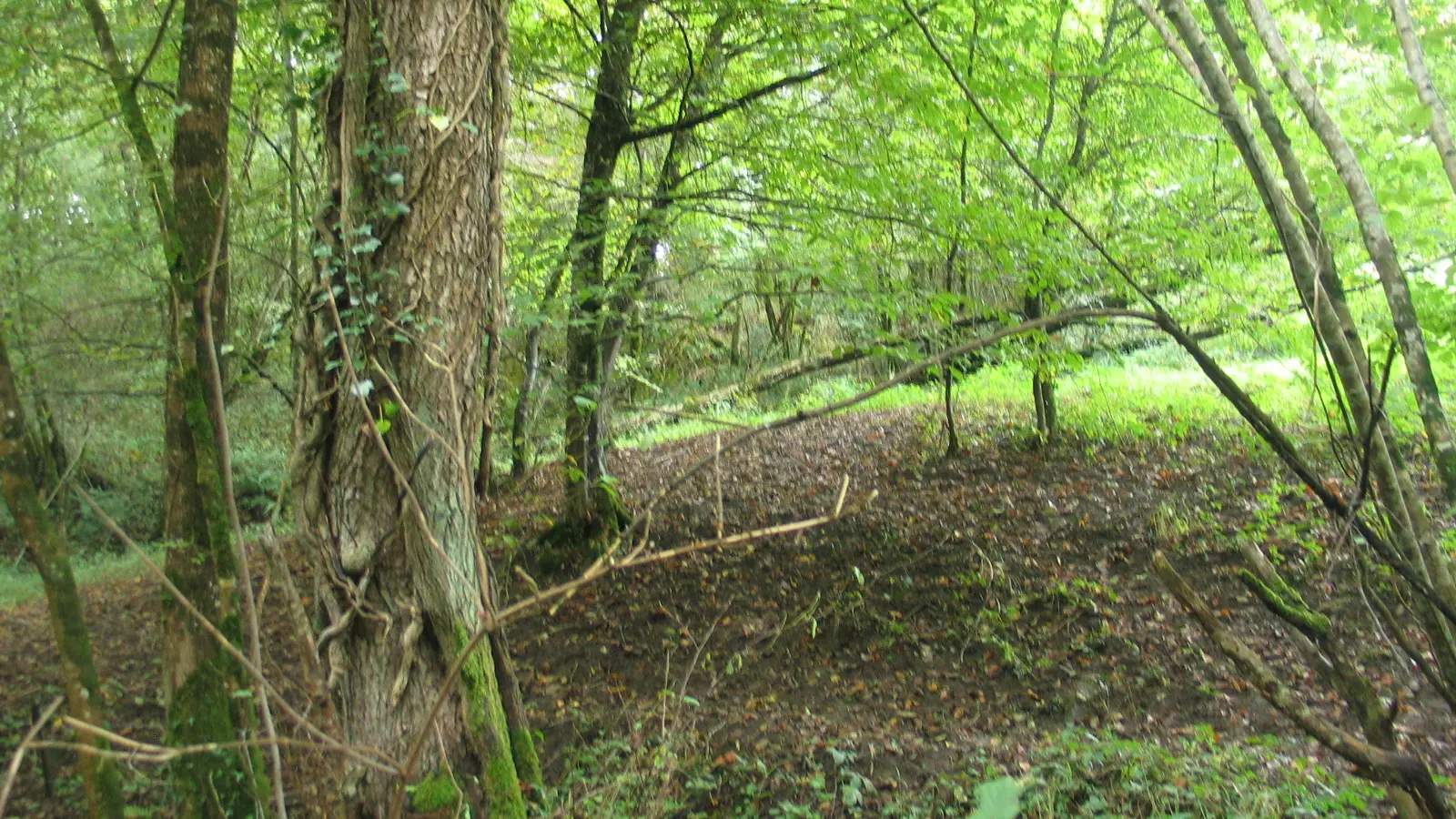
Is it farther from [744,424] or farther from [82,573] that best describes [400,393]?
[82,573]

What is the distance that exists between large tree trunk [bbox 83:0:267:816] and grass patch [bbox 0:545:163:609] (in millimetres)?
6017

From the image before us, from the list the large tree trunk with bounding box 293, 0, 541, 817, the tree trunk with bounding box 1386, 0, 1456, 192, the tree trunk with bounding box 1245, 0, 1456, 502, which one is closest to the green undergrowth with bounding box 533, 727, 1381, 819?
the large tree trunk with bounding box 293, 0, 541, 817

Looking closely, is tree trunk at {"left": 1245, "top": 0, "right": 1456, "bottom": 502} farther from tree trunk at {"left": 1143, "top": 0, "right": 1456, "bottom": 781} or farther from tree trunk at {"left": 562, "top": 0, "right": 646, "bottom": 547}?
tree trunk at {"left": 562, "top": 0, "right": 646, "bottom": 547}

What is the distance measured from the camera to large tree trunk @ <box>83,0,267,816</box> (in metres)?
3.65

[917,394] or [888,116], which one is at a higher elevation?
[888,116]

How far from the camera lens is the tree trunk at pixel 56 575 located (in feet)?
8.58

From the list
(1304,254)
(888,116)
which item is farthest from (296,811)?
(888,116)

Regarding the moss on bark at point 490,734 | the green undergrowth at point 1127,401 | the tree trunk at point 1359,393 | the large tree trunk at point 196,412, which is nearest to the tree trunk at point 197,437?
the large tree trunk at point 196,412

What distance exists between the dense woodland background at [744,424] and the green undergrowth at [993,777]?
1.4 inches

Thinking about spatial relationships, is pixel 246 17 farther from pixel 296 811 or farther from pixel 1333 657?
pixel 1333 657

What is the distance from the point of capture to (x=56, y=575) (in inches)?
109

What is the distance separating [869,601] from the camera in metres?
6.47

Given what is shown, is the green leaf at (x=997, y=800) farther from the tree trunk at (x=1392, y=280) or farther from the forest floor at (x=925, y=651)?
the forest floor at (x=925, y=651)

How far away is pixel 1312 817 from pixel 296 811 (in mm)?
4352
